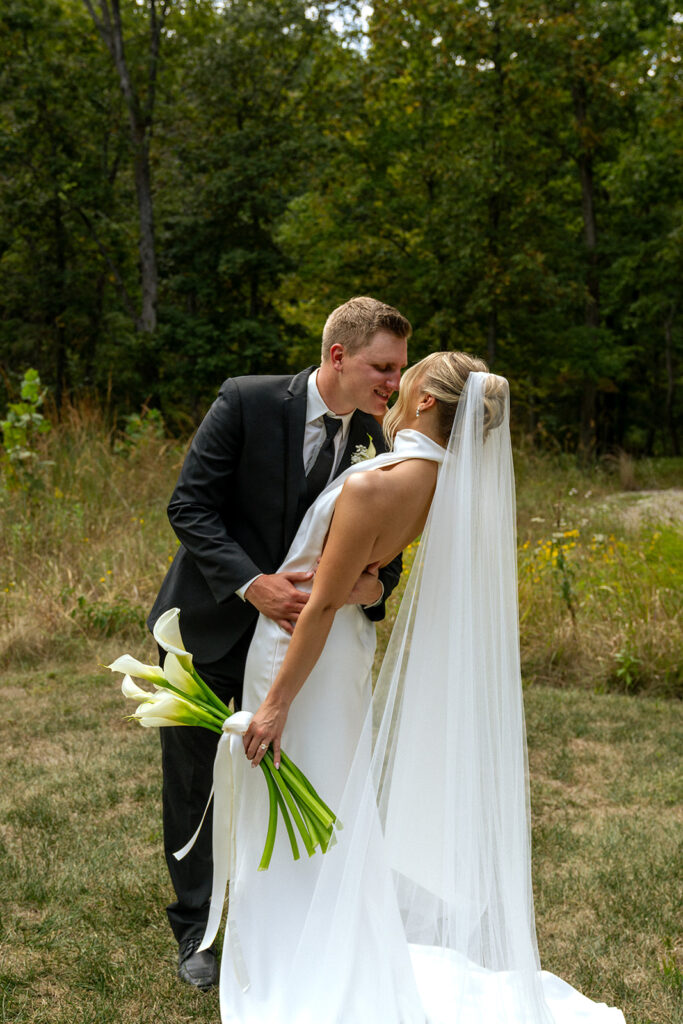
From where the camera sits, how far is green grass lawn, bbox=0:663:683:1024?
3.09 metres

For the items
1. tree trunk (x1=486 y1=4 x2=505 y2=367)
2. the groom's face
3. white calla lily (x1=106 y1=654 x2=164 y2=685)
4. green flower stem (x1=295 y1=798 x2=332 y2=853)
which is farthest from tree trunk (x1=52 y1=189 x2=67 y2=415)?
green flower stem (x1=295 y1=798 x2=332 y2=853)

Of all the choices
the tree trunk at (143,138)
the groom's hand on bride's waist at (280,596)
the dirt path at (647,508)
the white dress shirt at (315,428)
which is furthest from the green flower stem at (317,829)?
the tree trunk at (143,138)

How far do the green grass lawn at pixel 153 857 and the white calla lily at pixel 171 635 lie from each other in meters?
1.25

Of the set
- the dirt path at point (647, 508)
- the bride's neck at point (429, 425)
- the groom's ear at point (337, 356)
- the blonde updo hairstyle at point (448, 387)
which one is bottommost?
the dirt path at point (647, 508)

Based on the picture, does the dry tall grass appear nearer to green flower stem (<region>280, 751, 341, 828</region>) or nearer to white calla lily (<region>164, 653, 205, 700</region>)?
green flower stem (<region>280, 751, 341, 828</region>)

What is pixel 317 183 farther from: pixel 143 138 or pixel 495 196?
pixel 143 138

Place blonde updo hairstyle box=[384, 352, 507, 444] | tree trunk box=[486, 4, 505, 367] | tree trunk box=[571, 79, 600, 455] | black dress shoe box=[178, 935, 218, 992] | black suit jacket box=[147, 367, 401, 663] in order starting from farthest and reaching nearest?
1. tree trunk box=[571, 79, 600, 455]
2. tree trunk box=[486, 4, 505, 367]
3. black dress shoe box=[178, 935, 218, 992]
4. black suit jacket box=[147, 367, 401, 663]
5. blonde updo hairstyle box=[384, 352, 507, 444]

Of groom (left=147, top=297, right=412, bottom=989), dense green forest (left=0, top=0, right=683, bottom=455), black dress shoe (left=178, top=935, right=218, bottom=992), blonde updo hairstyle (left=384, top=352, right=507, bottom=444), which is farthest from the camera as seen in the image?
dense green forest (left=0, top=0, right=683, bottom=455)

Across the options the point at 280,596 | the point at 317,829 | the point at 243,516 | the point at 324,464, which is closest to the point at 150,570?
the point at 243,516

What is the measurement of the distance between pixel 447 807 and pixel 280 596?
0.78m

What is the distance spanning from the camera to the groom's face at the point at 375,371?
8.64ft

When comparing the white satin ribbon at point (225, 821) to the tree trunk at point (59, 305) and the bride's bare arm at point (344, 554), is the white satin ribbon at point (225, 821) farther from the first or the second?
the tree trunk at point (59, 305)

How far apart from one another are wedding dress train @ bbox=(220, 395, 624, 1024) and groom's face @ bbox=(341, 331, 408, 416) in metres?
0.16

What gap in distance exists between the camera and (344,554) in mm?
2455
